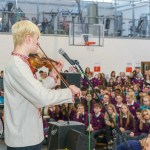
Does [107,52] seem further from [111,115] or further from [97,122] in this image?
[111,115]

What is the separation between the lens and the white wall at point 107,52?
47.8 ft

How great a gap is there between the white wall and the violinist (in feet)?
38.7

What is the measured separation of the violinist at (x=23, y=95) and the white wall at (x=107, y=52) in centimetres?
1179

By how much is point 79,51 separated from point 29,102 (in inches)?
507

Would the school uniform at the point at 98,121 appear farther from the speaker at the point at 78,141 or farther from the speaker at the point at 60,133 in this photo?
the speaker at the point at 78,141

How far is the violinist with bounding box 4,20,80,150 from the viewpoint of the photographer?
2134mm

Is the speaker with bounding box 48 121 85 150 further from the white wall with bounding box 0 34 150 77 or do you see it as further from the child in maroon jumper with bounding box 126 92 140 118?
the white wall with bounding box 0 34 150 77

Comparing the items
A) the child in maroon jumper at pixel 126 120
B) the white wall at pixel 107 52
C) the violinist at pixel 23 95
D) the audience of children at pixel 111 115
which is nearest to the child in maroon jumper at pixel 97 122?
the audience of children at pixel 111 115

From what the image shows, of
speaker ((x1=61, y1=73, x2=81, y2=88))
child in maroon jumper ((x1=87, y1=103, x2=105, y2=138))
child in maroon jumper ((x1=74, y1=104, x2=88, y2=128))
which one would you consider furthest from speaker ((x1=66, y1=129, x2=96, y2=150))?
child in maroon jumper ((x1=74, y1=104, x2=88, y2=128))

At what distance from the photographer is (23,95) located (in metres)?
2.16

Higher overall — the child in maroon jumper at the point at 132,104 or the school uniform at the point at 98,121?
the child in maroon jumper at the point at 132,104

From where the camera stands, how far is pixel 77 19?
15.3 metres

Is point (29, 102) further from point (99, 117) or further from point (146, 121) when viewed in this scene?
point (99, 117)

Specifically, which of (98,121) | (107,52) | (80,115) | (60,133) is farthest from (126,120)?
(107,52)
